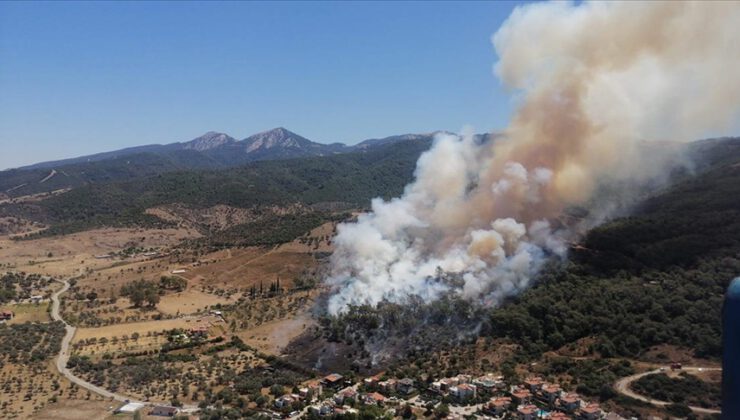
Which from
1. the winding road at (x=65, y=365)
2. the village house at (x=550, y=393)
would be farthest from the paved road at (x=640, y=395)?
the winding road at (x=65, y=365)

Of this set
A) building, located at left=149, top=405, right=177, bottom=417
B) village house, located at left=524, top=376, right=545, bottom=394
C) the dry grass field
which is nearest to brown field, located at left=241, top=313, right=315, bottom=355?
the dry grass field

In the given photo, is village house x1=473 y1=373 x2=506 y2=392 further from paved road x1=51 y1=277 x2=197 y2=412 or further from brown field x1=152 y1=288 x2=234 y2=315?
brown field x1=152 y1=288 x2=234 y2=315

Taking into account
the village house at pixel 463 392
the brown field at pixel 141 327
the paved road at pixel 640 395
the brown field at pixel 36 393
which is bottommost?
the paved road at pixel 640 395

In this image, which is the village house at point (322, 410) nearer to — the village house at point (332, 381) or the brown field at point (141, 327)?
the village house at point (332, 381)

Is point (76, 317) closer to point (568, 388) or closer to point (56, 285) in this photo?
point (56, 285)

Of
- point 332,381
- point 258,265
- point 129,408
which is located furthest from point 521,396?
point 258,265

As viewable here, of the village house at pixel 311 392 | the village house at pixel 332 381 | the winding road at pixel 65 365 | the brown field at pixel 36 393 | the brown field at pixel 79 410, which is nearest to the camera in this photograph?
the brown field at pixel 79 410
